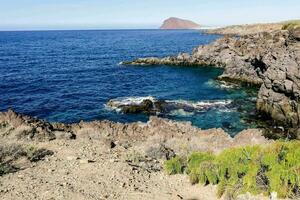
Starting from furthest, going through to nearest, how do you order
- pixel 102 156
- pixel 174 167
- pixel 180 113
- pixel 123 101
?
pixel 123 101
pixel 180 113
pixel 102 156
pixel 174 167

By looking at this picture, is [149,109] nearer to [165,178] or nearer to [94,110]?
[94,110]

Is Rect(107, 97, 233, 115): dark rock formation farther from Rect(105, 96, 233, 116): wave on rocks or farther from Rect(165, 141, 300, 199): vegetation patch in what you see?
Rect(165, 141, 300, 199): vegetation patch

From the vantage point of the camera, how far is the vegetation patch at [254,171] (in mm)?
18719

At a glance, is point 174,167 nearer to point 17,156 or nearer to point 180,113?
point 17,156

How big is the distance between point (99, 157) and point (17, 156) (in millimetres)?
5229

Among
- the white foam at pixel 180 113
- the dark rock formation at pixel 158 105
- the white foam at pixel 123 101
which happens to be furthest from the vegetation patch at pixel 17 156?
the white foam at pixel 123 101

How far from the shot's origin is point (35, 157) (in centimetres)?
2483

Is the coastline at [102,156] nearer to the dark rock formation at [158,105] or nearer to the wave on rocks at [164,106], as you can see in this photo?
the wave on rocks at [164,106]

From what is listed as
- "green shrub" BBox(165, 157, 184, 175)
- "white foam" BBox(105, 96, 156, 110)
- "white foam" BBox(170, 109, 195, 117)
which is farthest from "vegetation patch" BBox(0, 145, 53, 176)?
"white foam" BBox(105, 96, 156, 110)

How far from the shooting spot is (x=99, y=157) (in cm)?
2533

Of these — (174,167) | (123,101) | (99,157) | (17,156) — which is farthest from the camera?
(123,101)

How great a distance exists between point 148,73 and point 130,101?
94.2ft

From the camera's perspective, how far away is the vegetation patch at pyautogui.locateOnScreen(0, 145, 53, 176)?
2319 cm

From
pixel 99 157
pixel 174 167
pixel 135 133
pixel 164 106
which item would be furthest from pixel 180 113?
pixel 174 167
